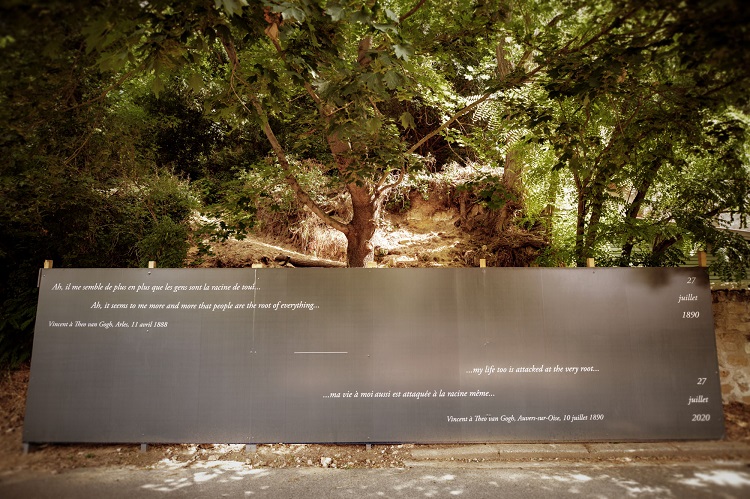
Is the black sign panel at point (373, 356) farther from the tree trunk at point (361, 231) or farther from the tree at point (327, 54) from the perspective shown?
the tree trunk at point (361, 231)

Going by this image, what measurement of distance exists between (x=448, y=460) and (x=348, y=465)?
41.3 inches

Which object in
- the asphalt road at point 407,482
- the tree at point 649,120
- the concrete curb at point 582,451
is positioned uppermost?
the tree at point 649,120

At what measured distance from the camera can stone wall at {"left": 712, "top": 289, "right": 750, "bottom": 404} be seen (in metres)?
5.15

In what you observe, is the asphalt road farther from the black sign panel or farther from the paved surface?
the black sign panel

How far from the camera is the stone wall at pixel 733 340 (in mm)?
5148

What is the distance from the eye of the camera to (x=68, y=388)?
450 cm

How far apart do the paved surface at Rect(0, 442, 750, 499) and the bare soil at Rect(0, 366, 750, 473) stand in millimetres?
110

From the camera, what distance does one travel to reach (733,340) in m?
5.24

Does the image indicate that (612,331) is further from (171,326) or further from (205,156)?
(205,156)

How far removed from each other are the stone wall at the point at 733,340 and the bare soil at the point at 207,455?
0.37m

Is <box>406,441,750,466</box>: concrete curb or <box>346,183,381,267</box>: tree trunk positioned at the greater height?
<box>346,183,381,267</box>: tree trunk

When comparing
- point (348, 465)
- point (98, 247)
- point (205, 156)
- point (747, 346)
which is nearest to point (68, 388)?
point (348, 465)

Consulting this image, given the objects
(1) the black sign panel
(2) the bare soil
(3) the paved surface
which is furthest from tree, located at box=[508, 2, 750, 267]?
(3) the paved surface

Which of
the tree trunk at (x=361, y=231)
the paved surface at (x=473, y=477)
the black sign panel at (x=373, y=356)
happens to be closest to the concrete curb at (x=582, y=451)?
the paved surface at (x=473, y=477)
